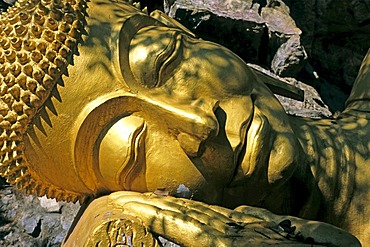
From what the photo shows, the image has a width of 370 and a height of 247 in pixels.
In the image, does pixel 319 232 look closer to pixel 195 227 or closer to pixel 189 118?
pixel 195 227

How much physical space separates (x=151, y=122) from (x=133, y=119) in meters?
0.05

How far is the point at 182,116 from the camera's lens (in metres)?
1.59

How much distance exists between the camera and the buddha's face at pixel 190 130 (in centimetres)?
162

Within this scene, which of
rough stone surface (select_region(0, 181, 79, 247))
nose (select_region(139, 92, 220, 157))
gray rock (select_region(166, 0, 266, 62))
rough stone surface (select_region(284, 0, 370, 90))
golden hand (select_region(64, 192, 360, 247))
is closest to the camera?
golden hand (select_region(64, 192, 360, 247))

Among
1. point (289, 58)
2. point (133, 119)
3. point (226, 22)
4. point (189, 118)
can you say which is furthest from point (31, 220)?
point (189, 118)

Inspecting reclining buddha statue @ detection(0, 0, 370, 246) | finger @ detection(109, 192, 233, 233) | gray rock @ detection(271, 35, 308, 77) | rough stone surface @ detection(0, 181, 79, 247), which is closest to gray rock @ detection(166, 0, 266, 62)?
gray rock @ detection(271, 35, 308, 77)

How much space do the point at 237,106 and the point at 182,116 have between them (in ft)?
0.52

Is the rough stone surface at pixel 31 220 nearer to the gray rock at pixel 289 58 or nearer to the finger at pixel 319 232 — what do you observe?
the gray rock at pixel 289 58

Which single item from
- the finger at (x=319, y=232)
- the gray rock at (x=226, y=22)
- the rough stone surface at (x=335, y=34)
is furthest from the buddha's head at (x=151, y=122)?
the rough stone surface at (x=335, y=34)

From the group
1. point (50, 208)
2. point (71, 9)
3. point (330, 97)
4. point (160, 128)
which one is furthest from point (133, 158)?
point (330, 97)

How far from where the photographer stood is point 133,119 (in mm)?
1633

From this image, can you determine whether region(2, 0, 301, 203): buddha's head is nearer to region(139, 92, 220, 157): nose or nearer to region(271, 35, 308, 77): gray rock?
region(139, 92, 220, 157): nose

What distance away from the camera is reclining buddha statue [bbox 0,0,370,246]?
161 centimetres

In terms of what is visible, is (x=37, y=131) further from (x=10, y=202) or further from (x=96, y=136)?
(x=10, y=202)
